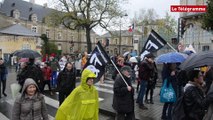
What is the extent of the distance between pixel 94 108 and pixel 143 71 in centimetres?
429

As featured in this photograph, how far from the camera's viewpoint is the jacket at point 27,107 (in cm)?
552

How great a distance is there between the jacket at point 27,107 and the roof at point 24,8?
76.1 meters

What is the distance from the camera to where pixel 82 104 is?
5941 mm

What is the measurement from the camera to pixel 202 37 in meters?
35.2

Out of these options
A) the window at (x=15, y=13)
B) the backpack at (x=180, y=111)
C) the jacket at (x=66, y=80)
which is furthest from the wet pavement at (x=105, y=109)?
the window at (x=15, y=13)

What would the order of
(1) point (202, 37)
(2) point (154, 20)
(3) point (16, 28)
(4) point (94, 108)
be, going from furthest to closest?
(2) point (154, 20), (3) point (16, 28), (1) point (202, 37), (4) point (94, 108)

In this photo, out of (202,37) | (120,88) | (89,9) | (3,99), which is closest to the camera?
(120,88)

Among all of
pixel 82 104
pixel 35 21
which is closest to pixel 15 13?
pixel 35 21

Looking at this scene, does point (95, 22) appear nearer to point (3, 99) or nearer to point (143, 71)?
point (3, 99)

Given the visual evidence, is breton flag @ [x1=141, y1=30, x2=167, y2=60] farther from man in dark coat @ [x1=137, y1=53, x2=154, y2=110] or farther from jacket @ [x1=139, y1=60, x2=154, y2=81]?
jacket @ [x1=139, y1=60, x2=154, y2=81]

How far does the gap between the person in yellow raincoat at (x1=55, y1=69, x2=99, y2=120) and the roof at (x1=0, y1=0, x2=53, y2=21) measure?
2982 inches

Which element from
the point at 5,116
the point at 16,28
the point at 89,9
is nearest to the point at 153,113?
the point at 5,116

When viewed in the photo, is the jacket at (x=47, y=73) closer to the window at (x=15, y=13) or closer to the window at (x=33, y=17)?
the window at (x=15, y=13)

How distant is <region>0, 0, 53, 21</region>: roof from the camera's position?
81250 millimetres
